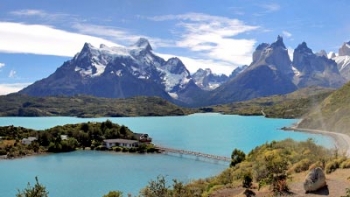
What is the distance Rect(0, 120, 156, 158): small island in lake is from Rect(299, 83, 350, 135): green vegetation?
51.9 metres

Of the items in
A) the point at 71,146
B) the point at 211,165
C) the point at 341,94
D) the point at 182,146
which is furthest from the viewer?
the point at 341,94

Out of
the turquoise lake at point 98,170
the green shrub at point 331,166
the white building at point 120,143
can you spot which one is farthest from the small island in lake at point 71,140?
the green shrub at point 331,166

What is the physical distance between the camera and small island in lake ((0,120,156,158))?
287 ft

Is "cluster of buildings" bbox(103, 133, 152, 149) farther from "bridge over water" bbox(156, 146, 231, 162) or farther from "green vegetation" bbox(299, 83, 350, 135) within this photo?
"green vegetation" bbox(299, 83, 350, 135)

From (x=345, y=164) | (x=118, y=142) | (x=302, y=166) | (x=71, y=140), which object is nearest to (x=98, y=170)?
(x=71, y=140)

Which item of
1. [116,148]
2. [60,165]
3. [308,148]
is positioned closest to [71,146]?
[116,148]

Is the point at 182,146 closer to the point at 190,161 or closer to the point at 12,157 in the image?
the point at 190,161

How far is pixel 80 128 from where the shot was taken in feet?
340

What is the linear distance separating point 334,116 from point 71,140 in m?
74.1

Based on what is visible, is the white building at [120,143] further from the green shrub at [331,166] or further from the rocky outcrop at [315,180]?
the rocky outcrop at [315,180]

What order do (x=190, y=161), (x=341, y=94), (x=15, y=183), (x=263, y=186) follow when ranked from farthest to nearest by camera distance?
(x=341, y=94)
(x=190, y=161)
(x=15, y=183)
(x=263, y=186)

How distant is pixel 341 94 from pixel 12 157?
336ft

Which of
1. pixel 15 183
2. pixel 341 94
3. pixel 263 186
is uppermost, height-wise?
pixel 341 94

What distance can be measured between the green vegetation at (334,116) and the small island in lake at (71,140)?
51880mm
